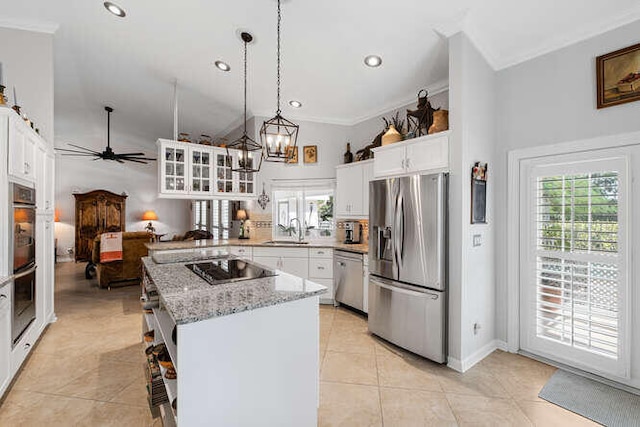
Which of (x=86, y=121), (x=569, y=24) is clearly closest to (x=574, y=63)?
(x=569, y=24)

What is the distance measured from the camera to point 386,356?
2820mm

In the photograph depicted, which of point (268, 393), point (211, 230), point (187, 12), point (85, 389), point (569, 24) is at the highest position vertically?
point (187, 12)

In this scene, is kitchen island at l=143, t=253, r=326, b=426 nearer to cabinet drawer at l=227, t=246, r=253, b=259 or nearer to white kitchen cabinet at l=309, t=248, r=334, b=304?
white kitchen cabinet at l=309, t=248, r=334, b=304

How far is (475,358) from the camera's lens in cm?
268

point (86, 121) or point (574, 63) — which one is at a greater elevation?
point (86, 121)

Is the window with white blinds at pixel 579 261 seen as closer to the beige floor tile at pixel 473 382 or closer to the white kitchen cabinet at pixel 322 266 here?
the beige floor tile at pixel 473 382

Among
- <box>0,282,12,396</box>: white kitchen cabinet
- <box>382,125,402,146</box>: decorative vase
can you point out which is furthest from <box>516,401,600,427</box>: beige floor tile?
<box>0,282,12,396</box>: white kitchen cabinet

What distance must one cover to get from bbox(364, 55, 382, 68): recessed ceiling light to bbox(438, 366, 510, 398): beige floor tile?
308 centimetres

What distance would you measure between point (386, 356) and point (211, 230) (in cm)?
587

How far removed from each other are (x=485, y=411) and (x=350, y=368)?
1034 mm

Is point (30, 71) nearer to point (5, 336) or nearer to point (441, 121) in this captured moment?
point (5, 336)

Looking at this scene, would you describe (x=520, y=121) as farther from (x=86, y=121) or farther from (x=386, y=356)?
(x=86, y=121)

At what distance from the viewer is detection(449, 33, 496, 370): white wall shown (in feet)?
8.37

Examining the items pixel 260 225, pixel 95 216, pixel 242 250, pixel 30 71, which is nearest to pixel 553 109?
pixel 242 250
